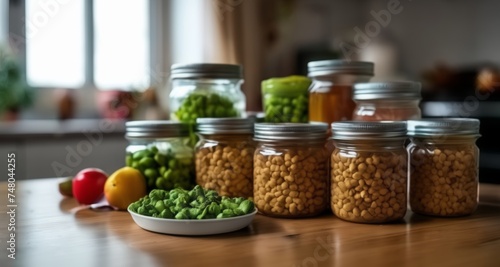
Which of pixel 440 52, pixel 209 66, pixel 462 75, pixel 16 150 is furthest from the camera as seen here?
pixel 440 52

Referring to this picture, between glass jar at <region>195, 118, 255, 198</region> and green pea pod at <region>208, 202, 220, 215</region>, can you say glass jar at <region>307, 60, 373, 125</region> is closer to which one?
glass jar at <region>195, 118, 255, 198</region>

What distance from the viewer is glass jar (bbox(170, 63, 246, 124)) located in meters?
1.18

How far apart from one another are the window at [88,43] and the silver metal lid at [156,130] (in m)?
1.93

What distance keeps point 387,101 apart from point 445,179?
0.68 ft

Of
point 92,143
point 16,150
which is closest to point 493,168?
point 92,143

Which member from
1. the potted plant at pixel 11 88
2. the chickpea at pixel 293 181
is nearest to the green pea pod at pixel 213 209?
the chickpea at pixel 293 181

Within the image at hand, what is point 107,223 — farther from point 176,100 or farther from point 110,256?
point 176,100

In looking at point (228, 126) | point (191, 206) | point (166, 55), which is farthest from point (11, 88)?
point (191, 206)

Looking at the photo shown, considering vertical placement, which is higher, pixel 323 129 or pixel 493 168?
pixel 323 129

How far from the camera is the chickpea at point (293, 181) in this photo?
0.95 metres

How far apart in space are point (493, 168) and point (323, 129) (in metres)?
2.20

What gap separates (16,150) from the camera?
7.48 ft

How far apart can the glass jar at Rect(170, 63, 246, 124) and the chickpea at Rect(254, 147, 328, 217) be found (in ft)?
0.81

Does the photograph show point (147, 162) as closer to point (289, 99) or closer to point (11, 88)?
point (289, 99)
